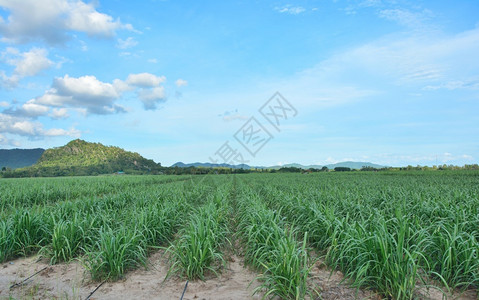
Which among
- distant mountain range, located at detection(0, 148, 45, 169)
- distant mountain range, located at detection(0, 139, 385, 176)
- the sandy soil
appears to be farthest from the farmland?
distant mountain range, located at detection(0, 148, 45, 169)

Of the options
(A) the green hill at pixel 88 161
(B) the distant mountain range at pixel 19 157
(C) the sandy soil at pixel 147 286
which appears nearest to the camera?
(C) the sandy soil at pixel 147 286

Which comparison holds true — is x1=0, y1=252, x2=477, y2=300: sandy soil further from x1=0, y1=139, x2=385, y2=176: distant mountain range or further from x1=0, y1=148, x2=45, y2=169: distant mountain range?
x1=0, y1=148, x2=45, y2=169: distant mountain range

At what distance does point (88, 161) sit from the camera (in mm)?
99750

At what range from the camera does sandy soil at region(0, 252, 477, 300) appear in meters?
3.38

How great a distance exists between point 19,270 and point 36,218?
52.4 inches

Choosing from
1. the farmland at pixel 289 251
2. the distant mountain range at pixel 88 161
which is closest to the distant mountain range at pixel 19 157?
the distant mountain range at pixel 88 161

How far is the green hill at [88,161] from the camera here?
81250mm

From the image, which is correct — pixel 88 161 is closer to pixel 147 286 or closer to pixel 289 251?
pixel 147 286

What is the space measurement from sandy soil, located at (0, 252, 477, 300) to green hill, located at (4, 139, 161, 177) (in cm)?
8028

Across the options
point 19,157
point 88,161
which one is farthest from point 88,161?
point 19,157

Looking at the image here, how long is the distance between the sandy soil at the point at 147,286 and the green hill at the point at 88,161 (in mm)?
80280

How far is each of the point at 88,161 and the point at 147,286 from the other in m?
111

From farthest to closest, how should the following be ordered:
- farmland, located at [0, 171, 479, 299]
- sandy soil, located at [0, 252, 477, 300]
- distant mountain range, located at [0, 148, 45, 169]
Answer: distant mountain range, located at [0, 148, 45, 169] → sandy soil, located at [0, 252, 477, 300] → farmland, located at [0, 171, 479, 299]

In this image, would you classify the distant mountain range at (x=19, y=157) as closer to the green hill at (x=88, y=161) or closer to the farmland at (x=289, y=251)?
the green hill at (x=88, y=161)
